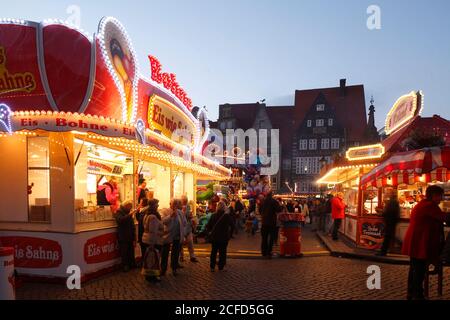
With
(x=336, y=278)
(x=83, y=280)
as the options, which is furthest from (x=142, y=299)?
(x=336, y=278)

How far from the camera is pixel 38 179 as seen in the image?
820 centimetres

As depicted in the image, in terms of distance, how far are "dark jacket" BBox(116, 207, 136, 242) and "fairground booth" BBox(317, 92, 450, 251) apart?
6.24 meters

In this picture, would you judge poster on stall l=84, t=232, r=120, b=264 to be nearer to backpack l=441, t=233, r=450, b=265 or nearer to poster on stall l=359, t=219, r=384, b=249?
Result: backpack l=441, t=233, r=450, b=265

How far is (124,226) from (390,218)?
6797 mm

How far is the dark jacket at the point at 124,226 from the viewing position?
8984mm

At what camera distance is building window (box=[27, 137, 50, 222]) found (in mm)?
8125

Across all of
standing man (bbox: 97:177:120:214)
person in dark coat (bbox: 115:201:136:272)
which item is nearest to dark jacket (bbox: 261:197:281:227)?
person in dark coat (bbox: 115:201:136:272)

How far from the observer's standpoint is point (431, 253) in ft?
20.7

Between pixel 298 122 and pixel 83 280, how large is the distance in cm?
4832

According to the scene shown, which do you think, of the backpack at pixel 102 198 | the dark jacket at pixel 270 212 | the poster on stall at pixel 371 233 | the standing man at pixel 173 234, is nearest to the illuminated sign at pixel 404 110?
the poster on stall at pixel 371 233

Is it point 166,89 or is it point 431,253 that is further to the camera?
point 166,89

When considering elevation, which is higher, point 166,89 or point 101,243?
point 166,89

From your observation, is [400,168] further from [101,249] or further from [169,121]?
[101,249]
